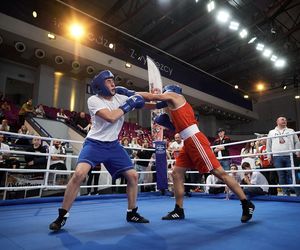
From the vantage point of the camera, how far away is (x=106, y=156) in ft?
6.77

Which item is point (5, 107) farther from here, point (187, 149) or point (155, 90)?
point (187, 149)

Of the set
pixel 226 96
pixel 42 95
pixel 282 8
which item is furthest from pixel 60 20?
pixel 226 96

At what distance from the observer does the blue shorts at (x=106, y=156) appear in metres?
2.00

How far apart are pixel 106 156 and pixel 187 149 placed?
77 centimetres

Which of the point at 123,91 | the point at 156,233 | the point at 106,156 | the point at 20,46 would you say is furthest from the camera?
the point at 20,46

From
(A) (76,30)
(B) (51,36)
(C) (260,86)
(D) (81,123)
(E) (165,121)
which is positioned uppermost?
(C) (260,86)

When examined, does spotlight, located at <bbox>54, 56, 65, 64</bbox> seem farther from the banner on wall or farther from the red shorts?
the red shorts

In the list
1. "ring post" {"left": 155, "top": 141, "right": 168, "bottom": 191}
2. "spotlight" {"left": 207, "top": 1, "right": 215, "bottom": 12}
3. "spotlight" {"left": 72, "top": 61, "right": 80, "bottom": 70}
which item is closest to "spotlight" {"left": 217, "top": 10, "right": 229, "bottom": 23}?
"spotlight" {"left": 207, "top": 1, "right": 215, "bottom": 12}

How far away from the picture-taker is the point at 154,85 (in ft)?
15.1

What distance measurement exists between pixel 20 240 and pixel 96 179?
12.1 ft

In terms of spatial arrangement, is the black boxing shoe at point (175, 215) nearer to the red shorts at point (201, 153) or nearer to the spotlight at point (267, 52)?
the red shorts at point (201, 153)

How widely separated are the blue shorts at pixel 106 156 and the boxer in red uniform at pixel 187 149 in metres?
0.55

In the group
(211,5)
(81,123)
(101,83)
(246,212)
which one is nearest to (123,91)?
(101,83)

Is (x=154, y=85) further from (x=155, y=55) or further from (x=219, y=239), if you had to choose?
(x=155, y=55)
